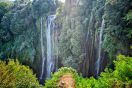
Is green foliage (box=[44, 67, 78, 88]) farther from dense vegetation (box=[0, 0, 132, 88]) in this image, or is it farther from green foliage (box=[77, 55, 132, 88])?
green foliage (box=[77, 55, 132, 88])

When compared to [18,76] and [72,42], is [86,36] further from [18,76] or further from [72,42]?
[18,76]

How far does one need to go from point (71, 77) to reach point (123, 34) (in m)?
5.67

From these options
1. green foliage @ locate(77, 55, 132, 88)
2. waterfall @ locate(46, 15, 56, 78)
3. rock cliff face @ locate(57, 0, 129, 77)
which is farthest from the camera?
waterfall @ locate(46, 15, 56, 78)

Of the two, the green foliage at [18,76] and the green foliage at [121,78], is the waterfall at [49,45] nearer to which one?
the green foliage at [18,76]

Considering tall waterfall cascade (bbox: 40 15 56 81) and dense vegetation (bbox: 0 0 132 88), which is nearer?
dense vegetation (bbox: 0 0 132 88)

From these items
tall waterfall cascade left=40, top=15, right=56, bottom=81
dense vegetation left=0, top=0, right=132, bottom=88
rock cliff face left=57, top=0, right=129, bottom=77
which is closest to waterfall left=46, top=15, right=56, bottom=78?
tall waterfall cascade left=40, top=15, right=56, bottom=81

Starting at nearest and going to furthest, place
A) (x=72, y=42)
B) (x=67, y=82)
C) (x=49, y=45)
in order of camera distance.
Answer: (x=67, y=82) → (x=72, y=42) → (x=49, y=45)

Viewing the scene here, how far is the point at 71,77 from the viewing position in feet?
42.2

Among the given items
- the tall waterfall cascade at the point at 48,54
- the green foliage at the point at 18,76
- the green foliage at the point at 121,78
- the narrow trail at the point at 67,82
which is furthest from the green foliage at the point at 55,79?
the tall waterfall cascade at the point at 48,54

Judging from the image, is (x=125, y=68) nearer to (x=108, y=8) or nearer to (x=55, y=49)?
(x=108, y=8)

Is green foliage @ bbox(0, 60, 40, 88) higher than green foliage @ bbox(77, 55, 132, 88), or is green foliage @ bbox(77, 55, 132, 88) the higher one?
green foliage @ bbox(77, 55, 132, 88)

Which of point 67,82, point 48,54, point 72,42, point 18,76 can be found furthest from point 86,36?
point 67,82

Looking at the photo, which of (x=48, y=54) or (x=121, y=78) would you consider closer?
(x=121, y=78)

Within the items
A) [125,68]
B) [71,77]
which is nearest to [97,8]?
[71,77]
